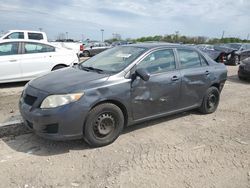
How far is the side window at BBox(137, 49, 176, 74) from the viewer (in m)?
4.72

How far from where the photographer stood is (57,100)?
152 inches

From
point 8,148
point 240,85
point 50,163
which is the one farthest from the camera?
point 240,85

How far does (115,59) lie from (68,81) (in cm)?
109

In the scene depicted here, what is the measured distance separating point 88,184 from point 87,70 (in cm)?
210

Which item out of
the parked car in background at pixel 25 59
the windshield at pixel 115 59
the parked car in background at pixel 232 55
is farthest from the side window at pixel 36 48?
the parked car in background at pixel 232 55

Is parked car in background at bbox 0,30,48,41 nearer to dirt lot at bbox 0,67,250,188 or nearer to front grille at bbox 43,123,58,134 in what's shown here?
dirt lot at bbox 0,67,250,188

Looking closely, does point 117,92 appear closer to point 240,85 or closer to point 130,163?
point 130,163

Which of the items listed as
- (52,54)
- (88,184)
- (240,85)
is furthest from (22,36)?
(88,184)

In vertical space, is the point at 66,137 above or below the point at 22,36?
below

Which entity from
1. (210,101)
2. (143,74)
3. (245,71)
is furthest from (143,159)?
(245,71)

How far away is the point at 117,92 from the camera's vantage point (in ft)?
13.9

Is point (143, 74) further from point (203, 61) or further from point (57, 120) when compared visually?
point (203, 61)

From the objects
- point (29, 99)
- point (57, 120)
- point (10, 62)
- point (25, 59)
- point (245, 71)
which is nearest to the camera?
point (57, 120)

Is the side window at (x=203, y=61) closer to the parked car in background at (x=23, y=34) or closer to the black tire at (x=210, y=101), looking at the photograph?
the black tire at (x=210, y=101)
